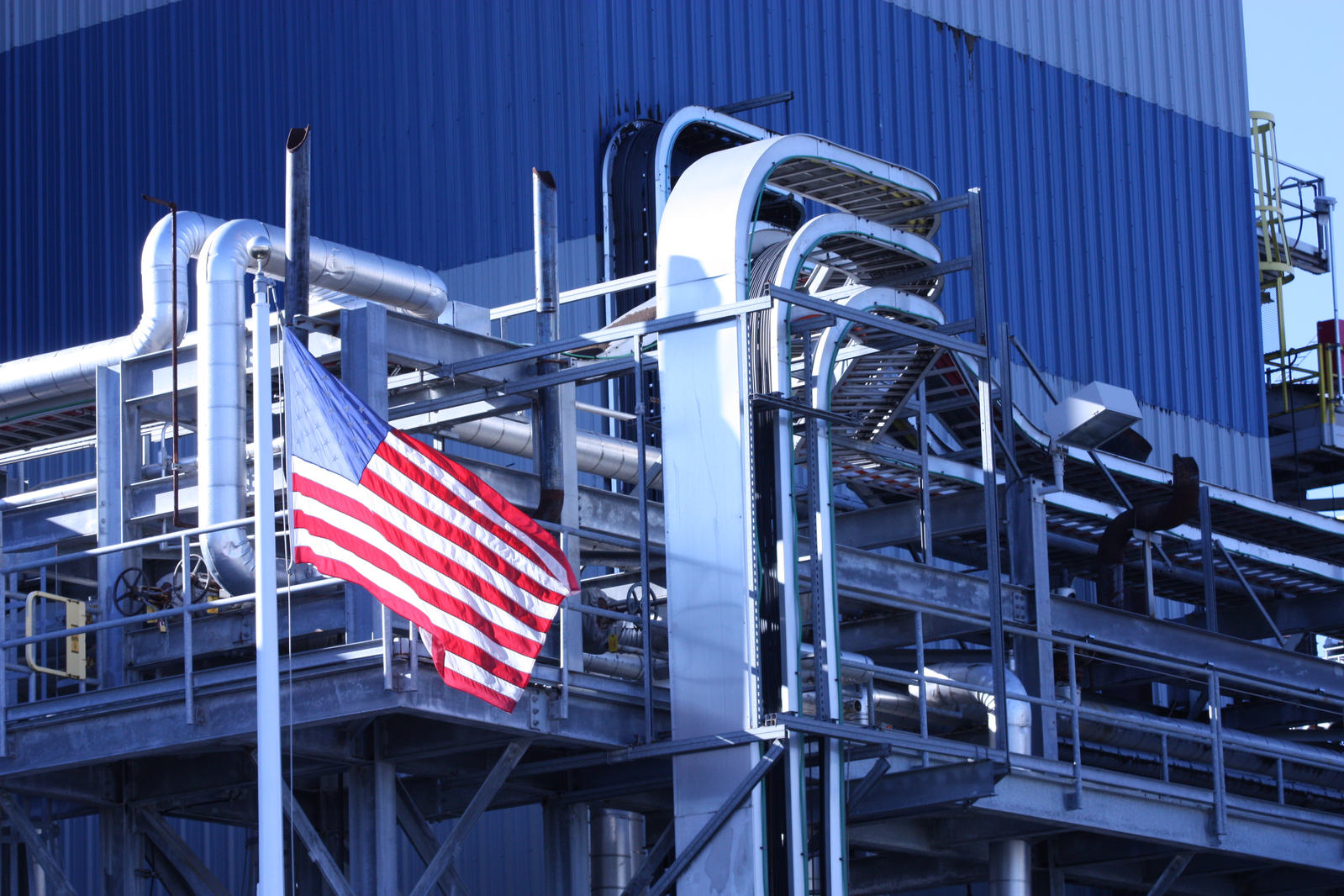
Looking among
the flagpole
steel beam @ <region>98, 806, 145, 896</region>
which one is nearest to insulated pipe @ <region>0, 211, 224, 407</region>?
steel beam @ <region>98, 806, 145, 896</region>

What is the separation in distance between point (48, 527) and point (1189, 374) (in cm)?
2249

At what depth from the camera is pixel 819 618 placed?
1692 cm

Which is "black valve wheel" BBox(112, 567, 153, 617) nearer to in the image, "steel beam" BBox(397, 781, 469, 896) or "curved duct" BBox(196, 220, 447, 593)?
"curved duct" BBox(196, 220, 447, 593)

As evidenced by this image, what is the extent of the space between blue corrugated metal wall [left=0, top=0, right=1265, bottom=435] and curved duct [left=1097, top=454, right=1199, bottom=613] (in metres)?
7.35

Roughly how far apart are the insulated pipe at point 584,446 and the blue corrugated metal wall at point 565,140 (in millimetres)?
5822

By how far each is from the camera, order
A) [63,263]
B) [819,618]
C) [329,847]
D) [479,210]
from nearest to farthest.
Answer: [819,618]
[329,847]
[479,210]
[63,263]

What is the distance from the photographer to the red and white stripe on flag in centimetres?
1484

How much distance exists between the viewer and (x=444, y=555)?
50.9 ft

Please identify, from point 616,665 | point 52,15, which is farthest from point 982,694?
point 52,15

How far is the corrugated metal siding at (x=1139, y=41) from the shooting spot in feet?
114

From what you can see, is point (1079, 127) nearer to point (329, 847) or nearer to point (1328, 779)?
point (1328, 779)

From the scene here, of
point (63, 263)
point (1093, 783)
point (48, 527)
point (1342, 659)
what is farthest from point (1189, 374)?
point (48, 527)

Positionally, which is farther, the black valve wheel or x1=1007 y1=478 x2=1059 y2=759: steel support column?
x1=1007 y1=478 x2=1059 y2=759: steel support column

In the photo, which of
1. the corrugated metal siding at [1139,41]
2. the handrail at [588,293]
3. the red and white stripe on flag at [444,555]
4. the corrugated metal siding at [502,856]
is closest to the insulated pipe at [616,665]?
the red and white stripe on flag at [444,555]
